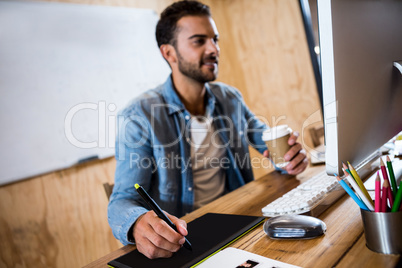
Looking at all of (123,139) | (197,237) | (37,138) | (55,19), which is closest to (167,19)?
(123,139)

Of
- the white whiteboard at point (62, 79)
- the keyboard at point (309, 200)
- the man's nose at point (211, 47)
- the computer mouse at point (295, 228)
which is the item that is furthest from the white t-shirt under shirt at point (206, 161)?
the white whiteboard at point (62, 79)

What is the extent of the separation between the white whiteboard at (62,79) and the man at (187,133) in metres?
0.69

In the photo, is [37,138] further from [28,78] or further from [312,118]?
[312,118]

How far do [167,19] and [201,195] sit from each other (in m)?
0.89

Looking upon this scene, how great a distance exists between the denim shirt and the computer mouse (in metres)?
0.44

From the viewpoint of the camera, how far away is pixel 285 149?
1.02 metres

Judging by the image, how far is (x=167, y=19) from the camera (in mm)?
1642

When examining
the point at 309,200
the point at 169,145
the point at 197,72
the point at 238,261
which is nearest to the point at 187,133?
the point at 169,145

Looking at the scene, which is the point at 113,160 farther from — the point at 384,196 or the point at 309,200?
the point at 384,196

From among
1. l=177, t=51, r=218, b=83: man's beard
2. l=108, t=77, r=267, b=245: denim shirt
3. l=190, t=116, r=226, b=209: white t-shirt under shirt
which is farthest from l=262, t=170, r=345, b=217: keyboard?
l=177, t=51, r=218, b=83: man's beard

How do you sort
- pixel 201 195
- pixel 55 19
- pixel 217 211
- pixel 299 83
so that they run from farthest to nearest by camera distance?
pixel 299 83, pixel 55 19, pixel 201 195, pixel 217 211

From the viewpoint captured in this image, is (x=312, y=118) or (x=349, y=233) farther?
(x=312, y=118)

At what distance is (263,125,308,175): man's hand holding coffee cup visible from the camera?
0.98 metres

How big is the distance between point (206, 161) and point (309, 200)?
81 cm
